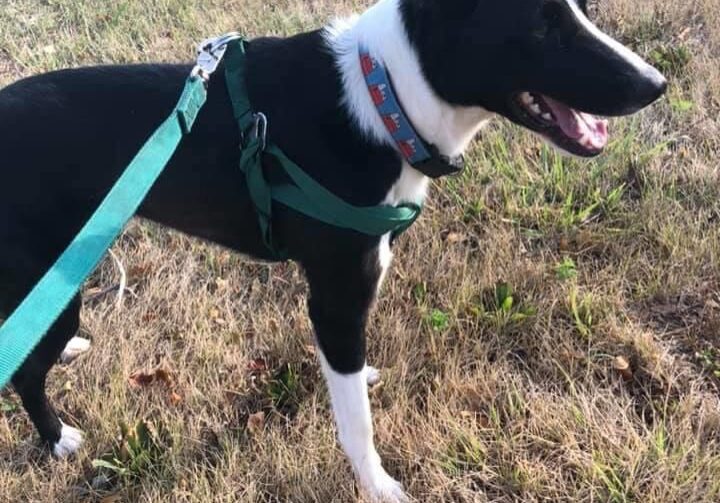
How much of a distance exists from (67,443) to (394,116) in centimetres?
156

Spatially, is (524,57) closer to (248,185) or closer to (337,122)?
(337,122)

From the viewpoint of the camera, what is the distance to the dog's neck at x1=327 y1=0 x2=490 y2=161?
207cm

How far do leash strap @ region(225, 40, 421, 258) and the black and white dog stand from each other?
0.10 feet

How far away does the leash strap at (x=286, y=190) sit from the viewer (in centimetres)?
211

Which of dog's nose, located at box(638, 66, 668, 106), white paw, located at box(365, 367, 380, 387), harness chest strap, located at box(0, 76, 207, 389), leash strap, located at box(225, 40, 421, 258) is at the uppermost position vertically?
dog's nose, located at box(638, 66, 668, 106)

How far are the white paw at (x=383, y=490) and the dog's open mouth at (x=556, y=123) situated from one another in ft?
3.71

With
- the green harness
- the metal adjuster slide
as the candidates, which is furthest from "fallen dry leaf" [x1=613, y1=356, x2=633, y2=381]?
the metal adjuster slide

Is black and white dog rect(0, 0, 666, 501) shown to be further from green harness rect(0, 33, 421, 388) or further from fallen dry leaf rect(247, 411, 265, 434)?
fallen dry leaf rect(247, 411, 265, 434)

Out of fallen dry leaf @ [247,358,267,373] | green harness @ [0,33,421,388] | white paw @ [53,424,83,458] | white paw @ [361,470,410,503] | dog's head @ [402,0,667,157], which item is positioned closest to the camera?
green harness @ [0,33,421,388]

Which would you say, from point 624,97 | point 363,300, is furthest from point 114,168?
point 624,97

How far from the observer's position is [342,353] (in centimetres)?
229

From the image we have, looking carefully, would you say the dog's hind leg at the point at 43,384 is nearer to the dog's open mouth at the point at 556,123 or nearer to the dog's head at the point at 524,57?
the dog's head at the point at 524,57

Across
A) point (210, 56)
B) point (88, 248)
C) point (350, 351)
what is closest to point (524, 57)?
point (210, 56)

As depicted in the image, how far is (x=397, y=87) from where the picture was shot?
2.08 metres
